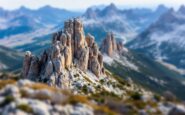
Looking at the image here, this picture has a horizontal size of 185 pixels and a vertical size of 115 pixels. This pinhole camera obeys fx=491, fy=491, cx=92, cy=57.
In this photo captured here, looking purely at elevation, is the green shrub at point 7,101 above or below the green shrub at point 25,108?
above

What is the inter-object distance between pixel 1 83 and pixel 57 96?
48.0ft

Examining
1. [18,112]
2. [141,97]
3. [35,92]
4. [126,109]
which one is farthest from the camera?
[141,97]

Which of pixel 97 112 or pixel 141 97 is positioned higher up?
pixel 141 97

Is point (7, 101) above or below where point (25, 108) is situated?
above

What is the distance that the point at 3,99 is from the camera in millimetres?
92375

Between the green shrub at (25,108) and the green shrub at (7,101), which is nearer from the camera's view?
the green shrub at (25,108)

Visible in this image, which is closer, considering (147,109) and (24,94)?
(24,94)

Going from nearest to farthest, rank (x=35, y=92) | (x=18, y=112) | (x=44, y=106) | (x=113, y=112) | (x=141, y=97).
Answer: (x=18, y=112) < (x=44, y=106) < (x=35, y=92) < (x=113, y=112) < (x=141, y=97)

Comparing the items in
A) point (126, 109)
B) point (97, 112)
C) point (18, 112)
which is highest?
point (126, 109)

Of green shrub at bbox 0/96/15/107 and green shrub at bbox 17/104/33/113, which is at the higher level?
green shrub at bbox 0/96/15/107

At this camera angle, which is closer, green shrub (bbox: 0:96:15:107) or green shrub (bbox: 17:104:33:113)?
green shrub (bbox: 17:104:33:113)

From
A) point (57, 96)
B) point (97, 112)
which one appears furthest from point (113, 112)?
point (57, 96)

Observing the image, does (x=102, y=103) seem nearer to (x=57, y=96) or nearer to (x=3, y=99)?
(x=57, y=96)

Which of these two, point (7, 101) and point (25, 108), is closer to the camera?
point (25, 108)
